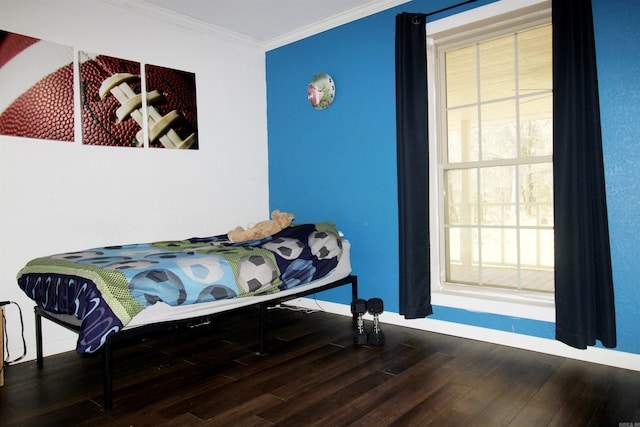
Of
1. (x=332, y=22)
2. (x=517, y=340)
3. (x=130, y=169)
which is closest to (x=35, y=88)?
(x=130, y=169)

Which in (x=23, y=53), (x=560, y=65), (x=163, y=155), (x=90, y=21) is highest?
(x=90, y=21)

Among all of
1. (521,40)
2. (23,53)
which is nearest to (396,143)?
(521,40)

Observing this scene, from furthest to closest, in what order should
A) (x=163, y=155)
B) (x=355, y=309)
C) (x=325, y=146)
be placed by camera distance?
(x=325, y=146) < (x=163, y=155) < (x=355, y=309)

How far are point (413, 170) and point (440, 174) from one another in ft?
1.07

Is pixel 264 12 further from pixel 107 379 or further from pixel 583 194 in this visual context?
pixel 107 379

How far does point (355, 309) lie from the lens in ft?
9.65

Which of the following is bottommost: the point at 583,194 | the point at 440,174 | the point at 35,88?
the point at 583,194

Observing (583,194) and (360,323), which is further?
(360,323)

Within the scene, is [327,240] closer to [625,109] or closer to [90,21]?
[625,109]

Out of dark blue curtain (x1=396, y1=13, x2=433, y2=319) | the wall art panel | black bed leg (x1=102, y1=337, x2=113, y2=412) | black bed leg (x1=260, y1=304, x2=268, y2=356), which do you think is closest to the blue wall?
dark blue curtain (x1=396, y1=13, x2=433, y2=319)

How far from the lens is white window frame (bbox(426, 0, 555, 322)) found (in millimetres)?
2652

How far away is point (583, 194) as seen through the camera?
7.55 ft

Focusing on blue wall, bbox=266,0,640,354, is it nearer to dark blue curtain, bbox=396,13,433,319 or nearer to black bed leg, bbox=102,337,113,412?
dark blue curtain, bbox=396,13,433,319

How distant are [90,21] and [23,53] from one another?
0.52 m
